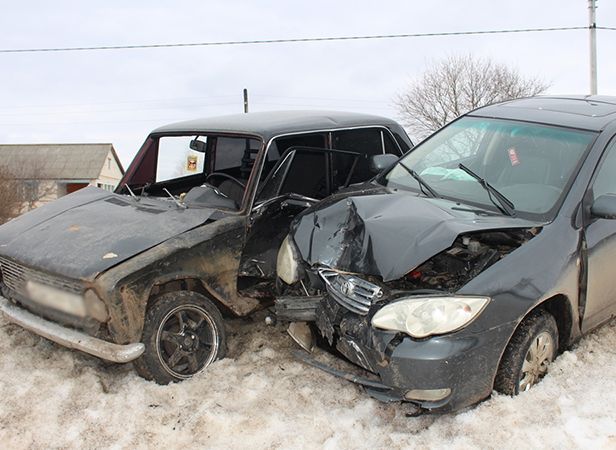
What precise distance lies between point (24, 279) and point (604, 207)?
3843mm

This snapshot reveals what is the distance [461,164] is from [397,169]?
0.61 m

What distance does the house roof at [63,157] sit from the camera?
47031 mm

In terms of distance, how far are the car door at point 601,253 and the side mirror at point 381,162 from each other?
1.69m

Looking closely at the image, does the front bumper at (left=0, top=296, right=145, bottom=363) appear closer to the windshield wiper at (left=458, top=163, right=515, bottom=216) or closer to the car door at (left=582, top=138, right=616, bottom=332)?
the windshield wiper at (left=458, top=163, right=515, bottom=216)

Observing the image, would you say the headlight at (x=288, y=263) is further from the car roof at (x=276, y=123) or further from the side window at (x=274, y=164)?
the car roof at (x=276, y=123)

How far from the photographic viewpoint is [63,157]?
5022 cm

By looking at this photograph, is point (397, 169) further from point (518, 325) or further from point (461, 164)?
point (518, 325)

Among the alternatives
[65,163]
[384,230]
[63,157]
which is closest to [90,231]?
[384,230]

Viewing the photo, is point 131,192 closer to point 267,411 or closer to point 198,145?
point 198,145

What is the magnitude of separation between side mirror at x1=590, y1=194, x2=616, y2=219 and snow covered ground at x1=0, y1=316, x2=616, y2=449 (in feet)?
3.03

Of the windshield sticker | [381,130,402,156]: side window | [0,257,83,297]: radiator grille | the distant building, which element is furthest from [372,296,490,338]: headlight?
the distant building

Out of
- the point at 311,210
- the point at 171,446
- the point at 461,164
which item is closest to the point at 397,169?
the point at 461,164

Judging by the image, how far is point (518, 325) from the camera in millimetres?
3232

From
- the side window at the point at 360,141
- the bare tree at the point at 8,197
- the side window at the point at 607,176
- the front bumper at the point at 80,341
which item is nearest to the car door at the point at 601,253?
the side window at the point at 607,176
